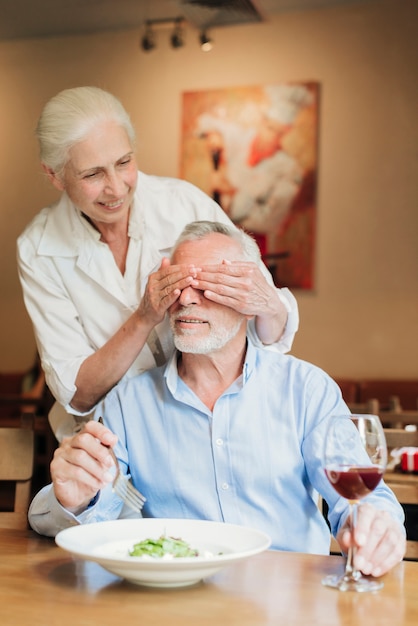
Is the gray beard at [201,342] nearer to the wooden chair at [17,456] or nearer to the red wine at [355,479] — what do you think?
the wooden chair at [17,456]

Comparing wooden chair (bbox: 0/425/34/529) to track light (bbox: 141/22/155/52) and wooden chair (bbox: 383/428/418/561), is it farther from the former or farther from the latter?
track light (bbox: 141/22/155/52)

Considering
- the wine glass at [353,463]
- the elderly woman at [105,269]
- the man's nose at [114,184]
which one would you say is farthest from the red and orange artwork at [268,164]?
the wine glass at [353,463]

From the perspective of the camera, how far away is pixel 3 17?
7457mm

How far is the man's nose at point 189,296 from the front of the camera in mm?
1957

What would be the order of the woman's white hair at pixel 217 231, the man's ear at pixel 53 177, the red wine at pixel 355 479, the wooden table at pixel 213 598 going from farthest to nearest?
the man's ear at pixel 53 177 → the woman's white hair at pixel 217 231 → the red wine at pixel 355 479 → the wooden table at pixel 213 598

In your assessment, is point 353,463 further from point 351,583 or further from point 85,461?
point 85,461

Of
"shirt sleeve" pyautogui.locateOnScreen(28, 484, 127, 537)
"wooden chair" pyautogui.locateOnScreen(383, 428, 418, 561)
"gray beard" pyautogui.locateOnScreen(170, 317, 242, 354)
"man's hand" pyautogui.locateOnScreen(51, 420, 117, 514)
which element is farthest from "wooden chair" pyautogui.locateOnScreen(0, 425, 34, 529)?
"wooden chair" pyautogui.locateOnScreen(383, 428, 418, 561)

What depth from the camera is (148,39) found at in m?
7.09

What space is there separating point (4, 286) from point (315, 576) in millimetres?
6653

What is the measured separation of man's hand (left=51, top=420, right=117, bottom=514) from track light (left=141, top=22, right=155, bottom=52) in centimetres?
596

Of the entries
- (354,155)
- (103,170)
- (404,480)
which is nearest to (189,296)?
(103,170)

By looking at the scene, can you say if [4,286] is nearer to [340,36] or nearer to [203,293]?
[340,36]

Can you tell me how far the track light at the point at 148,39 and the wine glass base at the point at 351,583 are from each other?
6.20 m

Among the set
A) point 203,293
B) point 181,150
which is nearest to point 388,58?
point 181,150
